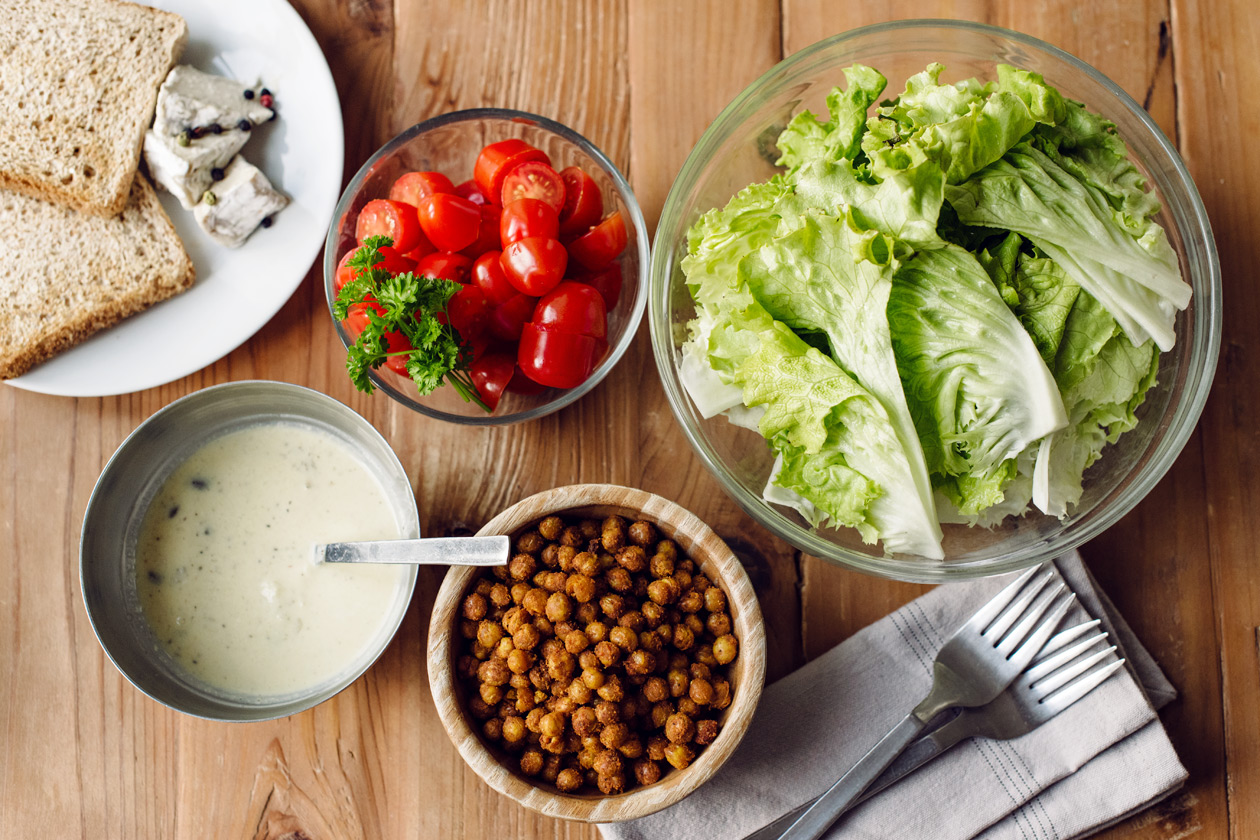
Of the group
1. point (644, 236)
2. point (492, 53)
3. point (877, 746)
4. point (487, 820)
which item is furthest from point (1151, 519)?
point (492, 53)

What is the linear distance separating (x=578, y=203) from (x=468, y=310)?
269mm

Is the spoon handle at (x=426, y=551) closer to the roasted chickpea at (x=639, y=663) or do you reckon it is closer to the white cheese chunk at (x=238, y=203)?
the roasted chickpea at (x=639, y=663)

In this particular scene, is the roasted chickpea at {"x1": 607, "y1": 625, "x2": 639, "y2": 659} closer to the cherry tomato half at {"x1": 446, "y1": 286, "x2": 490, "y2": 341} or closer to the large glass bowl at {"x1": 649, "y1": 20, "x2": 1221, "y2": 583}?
the large glass bowl at {"x1": 649, "y1": 20, "x2": 1221, "y2": 583}

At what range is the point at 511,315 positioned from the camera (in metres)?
1.46

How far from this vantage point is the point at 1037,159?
1.14 metres

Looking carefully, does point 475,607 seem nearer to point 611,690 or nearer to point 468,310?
point 611,690

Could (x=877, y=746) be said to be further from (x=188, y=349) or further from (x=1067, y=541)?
(x=188, y=349)

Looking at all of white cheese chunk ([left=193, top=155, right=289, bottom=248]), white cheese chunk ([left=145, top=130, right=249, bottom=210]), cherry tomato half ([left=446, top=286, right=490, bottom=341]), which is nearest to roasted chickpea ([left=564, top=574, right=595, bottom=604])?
cherry tomato half ([left=446, top=286, right=490, bottom=341])

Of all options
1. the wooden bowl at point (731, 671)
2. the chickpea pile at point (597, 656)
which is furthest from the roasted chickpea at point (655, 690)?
the wooden bowl at point (731, 671)

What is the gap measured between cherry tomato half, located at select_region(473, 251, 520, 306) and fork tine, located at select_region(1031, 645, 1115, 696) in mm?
1111

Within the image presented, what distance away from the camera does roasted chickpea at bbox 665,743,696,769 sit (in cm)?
135

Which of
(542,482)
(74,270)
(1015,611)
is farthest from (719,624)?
(74,270)

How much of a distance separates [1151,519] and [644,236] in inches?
41.1

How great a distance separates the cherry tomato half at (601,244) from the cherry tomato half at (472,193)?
0.18m
